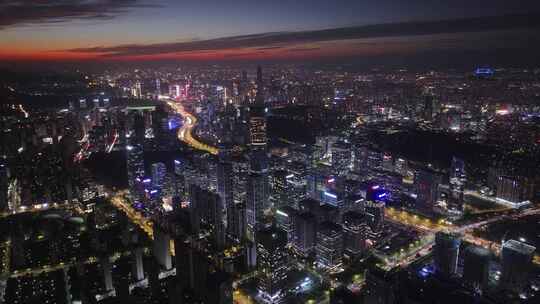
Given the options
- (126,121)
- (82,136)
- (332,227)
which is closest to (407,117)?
(332,227)

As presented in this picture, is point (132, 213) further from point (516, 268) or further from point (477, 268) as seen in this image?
point (516, 268)

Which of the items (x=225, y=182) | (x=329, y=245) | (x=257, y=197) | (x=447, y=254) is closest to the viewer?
(x=447, y=254)

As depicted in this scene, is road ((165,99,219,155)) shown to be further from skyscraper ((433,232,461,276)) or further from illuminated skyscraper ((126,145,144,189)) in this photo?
skyscraper ((433,232,461,276))

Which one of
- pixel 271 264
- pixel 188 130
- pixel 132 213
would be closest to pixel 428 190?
pixel 271 264

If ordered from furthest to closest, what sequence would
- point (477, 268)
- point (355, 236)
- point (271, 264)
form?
point (355, 236) < point (271, 264) < point (477, 268)

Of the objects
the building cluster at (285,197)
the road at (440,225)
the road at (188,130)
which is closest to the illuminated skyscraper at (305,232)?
the building cluster at (285,197)

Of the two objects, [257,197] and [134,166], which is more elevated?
[134,166]

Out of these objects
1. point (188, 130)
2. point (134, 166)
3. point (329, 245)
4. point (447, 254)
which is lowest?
point (329, 245)
